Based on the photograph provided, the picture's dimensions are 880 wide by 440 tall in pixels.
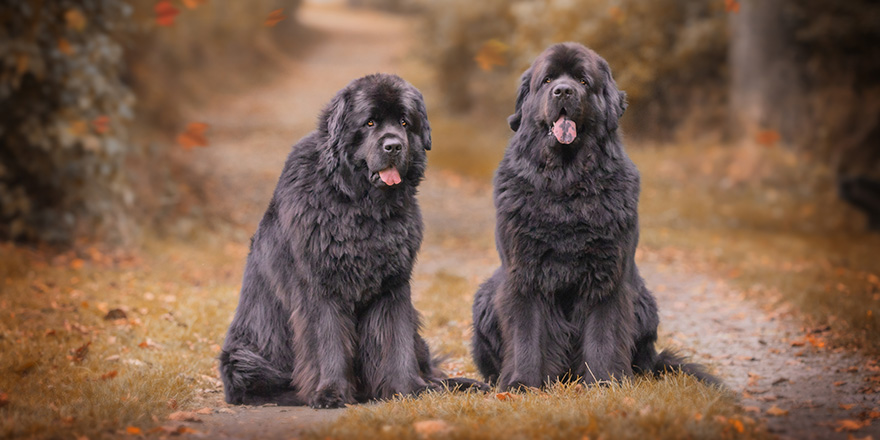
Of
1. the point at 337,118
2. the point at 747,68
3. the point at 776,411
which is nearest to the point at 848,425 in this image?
the point at 776,411

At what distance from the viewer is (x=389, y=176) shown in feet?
13.1

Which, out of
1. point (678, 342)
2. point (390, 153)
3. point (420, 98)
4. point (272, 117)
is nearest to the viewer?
point (390, 153)

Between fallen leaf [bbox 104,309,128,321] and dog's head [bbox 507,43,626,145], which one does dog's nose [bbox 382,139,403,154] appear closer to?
dog's head [bbox 507,43,626,145]

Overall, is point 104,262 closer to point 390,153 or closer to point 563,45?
point 390,153

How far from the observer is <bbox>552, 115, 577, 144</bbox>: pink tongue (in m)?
4.04

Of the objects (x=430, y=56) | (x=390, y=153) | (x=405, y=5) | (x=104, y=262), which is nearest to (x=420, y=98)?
(x=390, y=153)

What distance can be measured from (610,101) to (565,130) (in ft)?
1.13

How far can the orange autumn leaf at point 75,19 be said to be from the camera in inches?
285

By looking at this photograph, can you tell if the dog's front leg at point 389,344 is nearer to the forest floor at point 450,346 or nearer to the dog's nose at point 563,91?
the forest floor at point 450,346

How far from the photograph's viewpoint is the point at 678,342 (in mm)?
5828

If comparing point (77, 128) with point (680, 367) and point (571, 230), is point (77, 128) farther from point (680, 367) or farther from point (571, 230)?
point (680, 367)

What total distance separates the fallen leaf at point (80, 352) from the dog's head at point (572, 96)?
124 inches

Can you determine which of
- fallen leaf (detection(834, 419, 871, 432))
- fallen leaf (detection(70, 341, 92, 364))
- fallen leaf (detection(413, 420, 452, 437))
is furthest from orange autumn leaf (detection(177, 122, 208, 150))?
fallen leaf (detection(834, 419, 871, 432))

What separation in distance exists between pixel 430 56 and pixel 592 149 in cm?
1577
